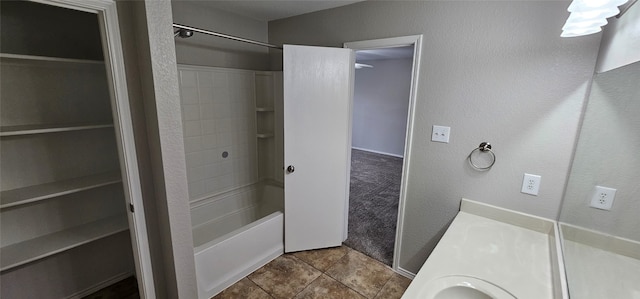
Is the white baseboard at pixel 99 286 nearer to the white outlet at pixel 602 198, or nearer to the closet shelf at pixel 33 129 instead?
the closet shelf at pixel 33 129

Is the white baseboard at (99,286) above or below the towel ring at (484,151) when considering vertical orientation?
below

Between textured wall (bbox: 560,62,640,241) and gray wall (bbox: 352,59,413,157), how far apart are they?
463cm

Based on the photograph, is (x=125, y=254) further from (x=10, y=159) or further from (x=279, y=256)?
(x=279, y=256)

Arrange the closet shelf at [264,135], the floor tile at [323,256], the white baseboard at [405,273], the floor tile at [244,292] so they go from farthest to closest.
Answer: the closet shelf at [264,135], the floor tile at [323,256], the white baseboard at [405,273], the floor tile at [244,292]

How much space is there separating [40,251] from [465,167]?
8.74 feet

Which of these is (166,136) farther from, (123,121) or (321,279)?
(321,279)

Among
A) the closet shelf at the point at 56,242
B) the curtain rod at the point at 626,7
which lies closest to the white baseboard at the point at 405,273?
the curtain rod at the point at 626,7

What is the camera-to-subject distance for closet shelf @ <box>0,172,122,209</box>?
139 cm

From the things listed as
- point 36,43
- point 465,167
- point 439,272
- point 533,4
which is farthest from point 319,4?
point 439,272

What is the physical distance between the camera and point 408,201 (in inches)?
80.9

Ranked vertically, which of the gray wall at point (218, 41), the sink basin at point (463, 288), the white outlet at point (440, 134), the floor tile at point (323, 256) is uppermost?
the gray wall at point (218, 41)

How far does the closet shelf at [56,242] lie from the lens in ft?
4.66

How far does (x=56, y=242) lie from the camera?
1561 mm

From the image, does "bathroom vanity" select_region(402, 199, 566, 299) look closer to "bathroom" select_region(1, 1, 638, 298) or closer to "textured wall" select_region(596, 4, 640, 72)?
"bathroom" select_region(1, 1, 638, 298)
